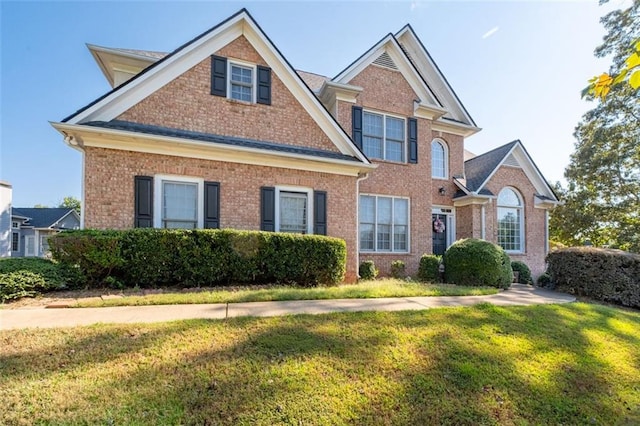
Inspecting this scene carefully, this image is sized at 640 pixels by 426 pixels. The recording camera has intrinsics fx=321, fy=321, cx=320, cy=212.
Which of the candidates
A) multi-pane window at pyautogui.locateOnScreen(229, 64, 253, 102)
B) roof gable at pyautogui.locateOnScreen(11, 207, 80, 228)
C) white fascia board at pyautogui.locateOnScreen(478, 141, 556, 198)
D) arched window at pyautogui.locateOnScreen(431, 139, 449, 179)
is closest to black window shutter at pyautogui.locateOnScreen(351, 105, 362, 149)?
multi-pane window at pyautogui.locateOnScreen(229, 64, 253, 102)

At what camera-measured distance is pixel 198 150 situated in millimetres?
8836

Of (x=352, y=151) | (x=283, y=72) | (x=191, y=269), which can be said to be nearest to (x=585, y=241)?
(x=352, y=151)

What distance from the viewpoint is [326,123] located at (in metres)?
11.0

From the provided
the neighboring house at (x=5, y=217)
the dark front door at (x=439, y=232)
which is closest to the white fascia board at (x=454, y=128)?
the dark front door at (x=439, y=232)

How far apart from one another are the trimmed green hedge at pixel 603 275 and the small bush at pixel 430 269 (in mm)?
4046

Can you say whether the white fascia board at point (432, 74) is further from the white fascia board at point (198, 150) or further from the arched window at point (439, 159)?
the white fascia board at point (198, 150)

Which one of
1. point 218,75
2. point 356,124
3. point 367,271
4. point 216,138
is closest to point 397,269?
point 367,271

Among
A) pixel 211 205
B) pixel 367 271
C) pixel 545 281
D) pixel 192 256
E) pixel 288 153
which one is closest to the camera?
pixel 192 256

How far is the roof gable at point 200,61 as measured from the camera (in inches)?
330

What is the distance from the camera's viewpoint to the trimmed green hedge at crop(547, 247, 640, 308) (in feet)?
31.9

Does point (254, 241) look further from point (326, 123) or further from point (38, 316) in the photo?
point (326, 123)

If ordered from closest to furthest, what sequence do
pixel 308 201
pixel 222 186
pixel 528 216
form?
pixel 222 186 < pixel 308 201 < pixel 528 216

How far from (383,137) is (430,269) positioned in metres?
5.72

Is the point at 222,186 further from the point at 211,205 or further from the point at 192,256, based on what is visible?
the point at 192,256
